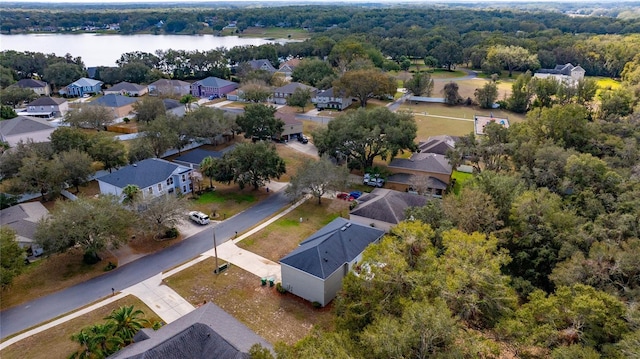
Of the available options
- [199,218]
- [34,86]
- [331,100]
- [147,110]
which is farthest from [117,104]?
[199,218]

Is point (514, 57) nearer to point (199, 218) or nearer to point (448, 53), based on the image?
point (448, 53)

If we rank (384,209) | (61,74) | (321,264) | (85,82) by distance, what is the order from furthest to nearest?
(61,74) < (85,82) < (384,209) < (321,264)

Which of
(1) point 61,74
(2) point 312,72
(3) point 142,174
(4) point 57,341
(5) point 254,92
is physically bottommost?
(4) point 57,341

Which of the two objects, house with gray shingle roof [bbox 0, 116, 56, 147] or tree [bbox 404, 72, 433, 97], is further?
tree [bbox 404, 72, 433, 97]

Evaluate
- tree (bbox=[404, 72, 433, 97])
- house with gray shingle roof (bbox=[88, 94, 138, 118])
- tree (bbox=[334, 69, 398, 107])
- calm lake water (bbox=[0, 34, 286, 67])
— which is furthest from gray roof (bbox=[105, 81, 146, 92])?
tree (bbox=[404, 72, 433, 97])

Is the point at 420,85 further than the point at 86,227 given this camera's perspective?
Yes

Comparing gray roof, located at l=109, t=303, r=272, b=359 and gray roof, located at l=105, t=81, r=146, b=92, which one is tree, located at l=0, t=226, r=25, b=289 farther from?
gray roof, located at l=105, t=81, r=146, b=92

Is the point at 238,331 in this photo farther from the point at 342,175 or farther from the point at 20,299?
the point at 342,175
